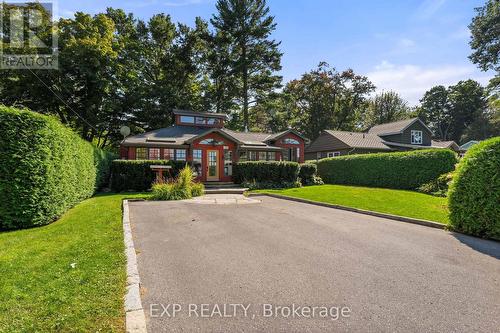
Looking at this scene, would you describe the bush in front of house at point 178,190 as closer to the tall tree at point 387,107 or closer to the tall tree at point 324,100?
the tall tree at point 324,100

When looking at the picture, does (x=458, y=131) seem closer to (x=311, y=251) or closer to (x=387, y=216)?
(x=387, y=216)

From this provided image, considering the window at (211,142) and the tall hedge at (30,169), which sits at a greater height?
the window at (211,142)

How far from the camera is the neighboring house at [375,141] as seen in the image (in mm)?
30375

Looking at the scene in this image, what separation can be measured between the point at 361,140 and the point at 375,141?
6.75 ft

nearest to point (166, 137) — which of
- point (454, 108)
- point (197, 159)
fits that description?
point (197, 159)

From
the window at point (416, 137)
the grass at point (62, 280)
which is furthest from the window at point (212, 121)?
the window at point (416, 137)

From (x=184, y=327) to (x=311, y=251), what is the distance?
3.09 metres

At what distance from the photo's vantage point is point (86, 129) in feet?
94.4

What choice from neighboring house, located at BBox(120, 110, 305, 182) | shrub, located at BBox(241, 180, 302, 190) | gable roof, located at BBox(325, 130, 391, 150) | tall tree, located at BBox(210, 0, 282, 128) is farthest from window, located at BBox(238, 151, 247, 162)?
gable roof, located at BBox(325, 130, 391, 150)

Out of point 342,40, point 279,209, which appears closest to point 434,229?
point 279,209

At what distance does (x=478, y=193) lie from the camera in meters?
6.55

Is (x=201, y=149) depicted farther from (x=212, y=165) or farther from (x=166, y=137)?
(x=166, y=137)

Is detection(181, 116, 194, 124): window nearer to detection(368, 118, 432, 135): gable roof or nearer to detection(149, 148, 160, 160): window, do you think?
detection(149, 148, 160, 160): window

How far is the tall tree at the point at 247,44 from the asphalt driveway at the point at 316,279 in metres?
28.0
